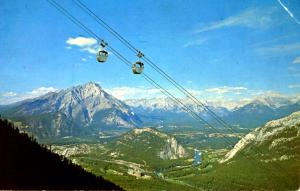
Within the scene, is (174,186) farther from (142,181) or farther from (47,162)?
(47,162)

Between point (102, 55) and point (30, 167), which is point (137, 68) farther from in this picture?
point (30, 167)

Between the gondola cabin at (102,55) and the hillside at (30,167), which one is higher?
the gondola cabin at (102,55)

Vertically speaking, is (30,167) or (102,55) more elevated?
(102,55)

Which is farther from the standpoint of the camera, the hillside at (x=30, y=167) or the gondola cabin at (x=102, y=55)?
the hillside at (x=30, y=167)

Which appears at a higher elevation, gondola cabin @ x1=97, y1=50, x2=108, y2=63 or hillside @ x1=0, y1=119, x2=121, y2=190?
gondola cabin @ x1=97, y1=50, x2=108, y2=63

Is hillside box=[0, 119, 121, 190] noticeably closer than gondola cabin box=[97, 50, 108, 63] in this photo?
No

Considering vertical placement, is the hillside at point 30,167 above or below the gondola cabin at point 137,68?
below

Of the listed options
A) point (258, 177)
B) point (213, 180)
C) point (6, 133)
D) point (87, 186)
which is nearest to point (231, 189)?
point (258, 177)

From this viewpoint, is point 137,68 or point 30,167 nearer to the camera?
point 137,68

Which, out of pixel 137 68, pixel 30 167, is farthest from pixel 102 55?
pixel 30 167
